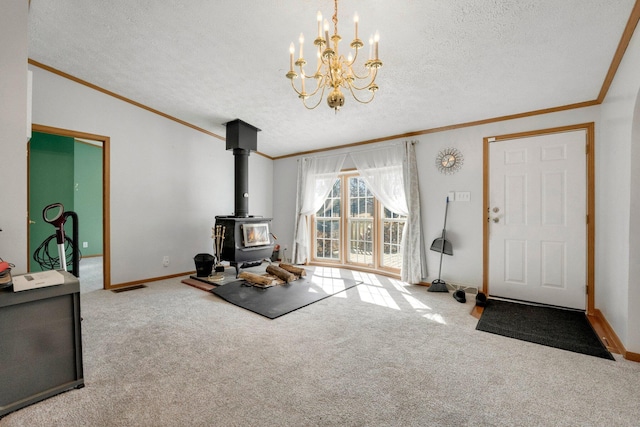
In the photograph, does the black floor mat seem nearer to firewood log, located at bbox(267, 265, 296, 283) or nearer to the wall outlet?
the wall outlet

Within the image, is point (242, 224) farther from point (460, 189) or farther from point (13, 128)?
point (460, 189)

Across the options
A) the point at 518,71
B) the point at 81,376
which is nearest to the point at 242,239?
the point at 81,376

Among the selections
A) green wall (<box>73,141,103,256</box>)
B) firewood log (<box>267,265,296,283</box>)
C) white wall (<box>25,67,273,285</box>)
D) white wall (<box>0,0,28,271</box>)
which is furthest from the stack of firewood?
green wall (<box>73,141,103,256</box>)

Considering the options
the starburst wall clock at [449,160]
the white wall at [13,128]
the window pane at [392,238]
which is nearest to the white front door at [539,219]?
the starburst wall clock at [449,160]

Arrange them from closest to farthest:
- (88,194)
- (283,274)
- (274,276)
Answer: (283,274) < (274,276) < (88,194)

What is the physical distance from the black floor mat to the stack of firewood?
2.49 metres

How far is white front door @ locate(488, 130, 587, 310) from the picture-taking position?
Result: 307 centimetres

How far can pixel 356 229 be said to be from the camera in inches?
199

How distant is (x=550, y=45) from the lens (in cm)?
221

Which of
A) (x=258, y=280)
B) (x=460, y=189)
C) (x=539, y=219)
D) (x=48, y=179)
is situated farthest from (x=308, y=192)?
(x=48, y=179)

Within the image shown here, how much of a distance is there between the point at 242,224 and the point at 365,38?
3144 mm

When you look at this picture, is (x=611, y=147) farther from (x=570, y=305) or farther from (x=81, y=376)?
(x=81, y=376)

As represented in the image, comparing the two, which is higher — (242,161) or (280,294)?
(242,161)

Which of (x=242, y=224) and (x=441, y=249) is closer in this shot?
(x=441, y=249)
